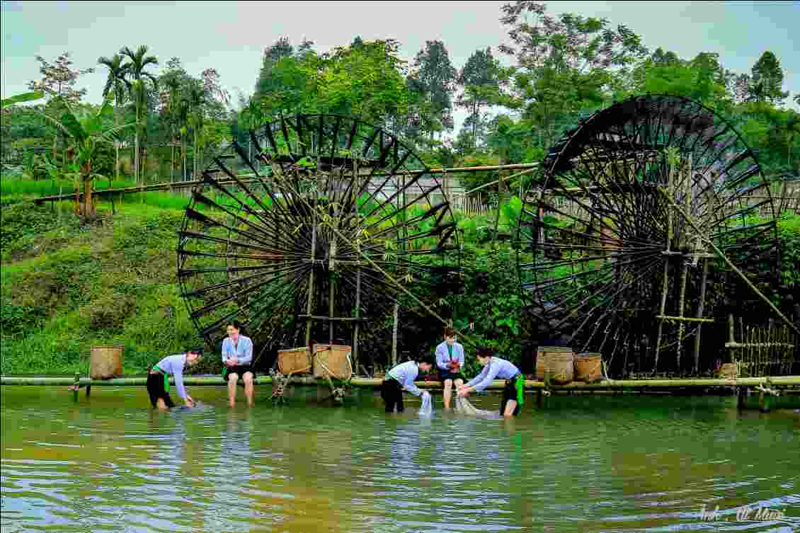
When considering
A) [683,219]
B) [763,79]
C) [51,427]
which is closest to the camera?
[51,427]

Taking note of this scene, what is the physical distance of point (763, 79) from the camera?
128 ft

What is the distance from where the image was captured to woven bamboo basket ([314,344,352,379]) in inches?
539

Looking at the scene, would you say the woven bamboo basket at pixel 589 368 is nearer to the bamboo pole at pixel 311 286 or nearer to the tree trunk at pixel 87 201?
the bamboo pole at pixel 311 286

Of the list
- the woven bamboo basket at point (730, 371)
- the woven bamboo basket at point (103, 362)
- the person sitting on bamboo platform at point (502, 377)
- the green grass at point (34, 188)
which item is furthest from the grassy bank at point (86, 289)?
the woven bamboo basket at point (730, 371)

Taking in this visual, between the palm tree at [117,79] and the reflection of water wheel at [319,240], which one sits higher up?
the palm tree at [117,79]

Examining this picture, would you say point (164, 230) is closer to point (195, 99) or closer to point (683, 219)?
point (195, 99)

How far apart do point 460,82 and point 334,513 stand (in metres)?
39.8

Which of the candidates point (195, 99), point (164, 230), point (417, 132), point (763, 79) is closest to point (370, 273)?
point (164, 230)

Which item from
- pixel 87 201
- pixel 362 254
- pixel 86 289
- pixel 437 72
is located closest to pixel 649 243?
pixel 362 254

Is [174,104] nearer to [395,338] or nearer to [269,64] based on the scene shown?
[269,64]

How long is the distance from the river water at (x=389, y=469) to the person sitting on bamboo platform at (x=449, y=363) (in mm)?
497

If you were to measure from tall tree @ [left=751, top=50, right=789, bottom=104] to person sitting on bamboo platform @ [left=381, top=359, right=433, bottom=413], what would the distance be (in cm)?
3047

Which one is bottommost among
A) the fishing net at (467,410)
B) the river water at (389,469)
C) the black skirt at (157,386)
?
the river water at (389,469)

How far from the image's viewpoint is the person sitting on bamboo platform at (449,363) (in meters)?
13.4
